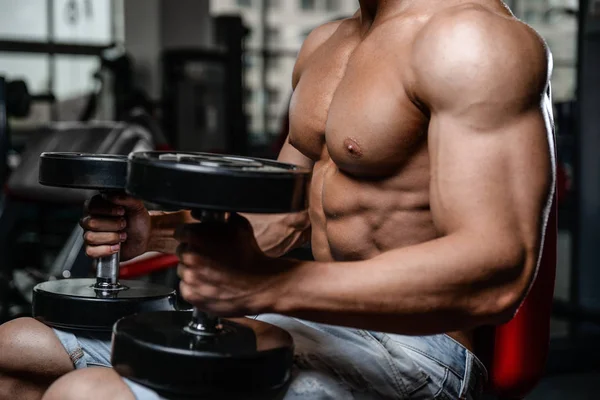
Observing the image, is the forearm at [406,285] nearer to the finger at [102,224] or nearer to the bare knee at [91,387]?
the bare knee at [91,387]

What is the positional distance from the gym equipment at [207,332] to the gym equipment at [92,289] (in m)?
0.17

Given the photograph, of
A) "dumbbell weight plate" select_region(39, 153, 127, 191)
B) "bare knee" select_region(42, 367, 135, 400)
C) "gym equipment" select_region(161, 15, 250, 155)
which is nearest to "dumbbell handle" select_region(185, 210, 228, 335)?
"bare knee" select_region(42, 367, 135, 400)

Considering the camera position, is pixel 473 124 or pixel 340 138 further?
pixel 340 138

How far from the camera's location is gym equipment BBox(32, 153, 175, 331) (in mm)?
1090

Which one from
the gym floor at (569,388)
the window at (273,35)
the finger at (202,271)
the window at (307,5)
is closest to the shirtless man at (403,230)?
the finger at (202,271)

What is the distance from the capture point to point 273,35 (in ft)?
32.0

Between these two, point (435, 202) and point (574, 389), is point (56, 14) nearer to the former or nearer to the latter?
point (574, 389)

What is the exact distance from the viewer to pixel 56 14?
8.45 metres

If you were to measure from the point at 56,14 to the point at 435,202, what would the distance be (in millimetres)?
8224

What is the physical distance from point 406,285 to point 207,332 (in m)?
0.24

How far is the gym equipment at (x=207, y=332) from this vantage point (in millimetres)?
791

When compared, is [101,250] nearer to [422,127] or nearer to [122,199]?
[122,199]

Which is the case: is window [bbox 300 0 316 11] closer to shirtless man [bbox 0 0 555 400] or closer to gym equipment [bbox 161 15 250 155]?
gym equipment [bbox 161 15 250 155]

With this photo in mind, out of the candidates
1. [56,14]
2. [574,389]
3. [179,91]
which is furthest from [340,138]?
[56,14]
